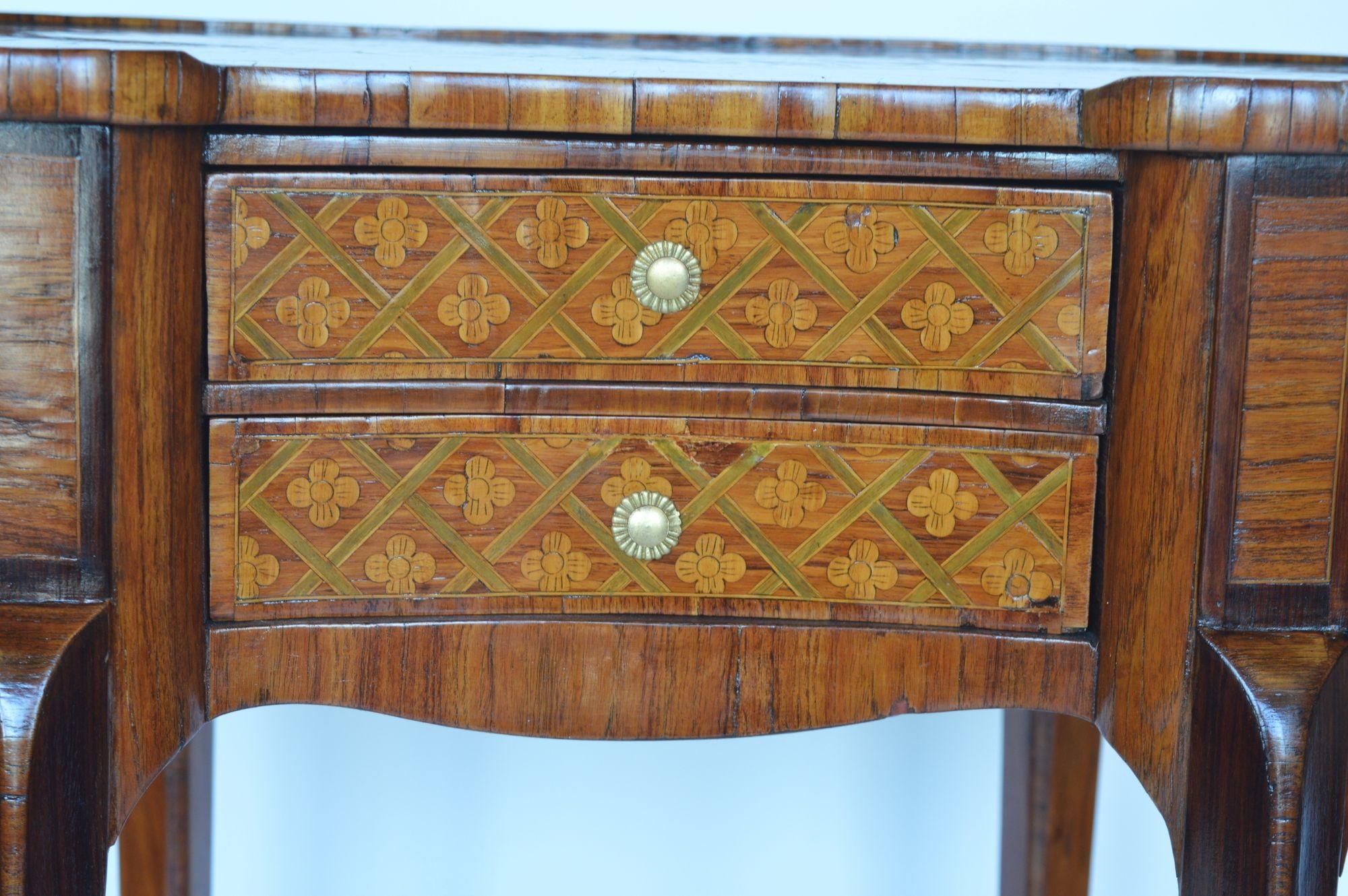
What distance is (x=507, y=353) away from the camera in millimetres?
628

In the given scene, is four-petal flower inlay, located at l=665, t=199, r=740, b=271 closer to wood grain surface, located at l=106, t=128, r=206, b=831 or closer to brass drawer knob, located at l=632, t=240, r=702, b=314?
brass drawer knob, located at l=632, t=240, r=702, b=314

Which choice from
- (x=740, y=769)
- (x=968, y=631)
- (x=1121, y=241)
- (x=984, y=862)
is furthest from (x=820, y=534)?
(x=984, y=862)

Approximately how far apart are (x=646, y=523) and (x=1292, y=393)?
11.5 inches

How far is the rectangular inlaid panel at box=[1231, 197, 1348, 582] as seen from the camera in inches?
22.7

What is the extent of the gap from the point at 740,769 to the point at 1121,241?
2.22 ft

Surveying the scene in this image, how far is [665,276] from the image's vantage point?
62cm

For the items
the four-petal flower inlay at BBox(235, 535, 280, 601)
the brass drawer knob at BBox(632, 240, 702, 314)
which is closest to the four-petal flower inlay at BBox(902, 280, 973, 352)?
the brass drawer knob at BBox(632, 240, 702, 314)

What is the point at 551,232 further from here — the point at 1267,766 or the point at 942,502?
the point at 1267,766

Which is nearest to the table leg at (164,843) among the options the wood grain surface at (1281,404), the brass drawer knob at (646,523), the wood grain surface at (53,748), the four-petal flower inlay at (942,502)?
the wood grain surface at (53,748)

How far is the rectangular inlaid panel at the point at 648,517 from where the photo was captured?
2.08 ft

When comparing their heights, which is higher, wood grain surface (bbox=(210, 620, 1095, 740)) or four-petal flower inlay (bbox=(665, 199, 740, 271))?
four-petal flower inlay (bbox=(665, 199, 740, 271))

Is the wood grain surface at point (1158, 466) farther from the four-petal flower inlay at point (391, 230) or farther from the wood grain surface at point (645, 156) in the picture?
the four-petal flower inlay at point (391, 230)

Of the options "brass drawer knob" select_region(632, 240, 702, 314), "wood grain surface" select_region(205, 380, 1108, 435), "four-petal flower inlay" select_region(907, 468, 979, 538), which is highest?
"brass drawer knob" select_region(632, 240, 702, 314)

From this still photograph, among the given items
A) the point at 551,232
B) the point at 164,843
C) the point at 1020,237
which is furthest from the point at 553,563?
the point at 164,843
